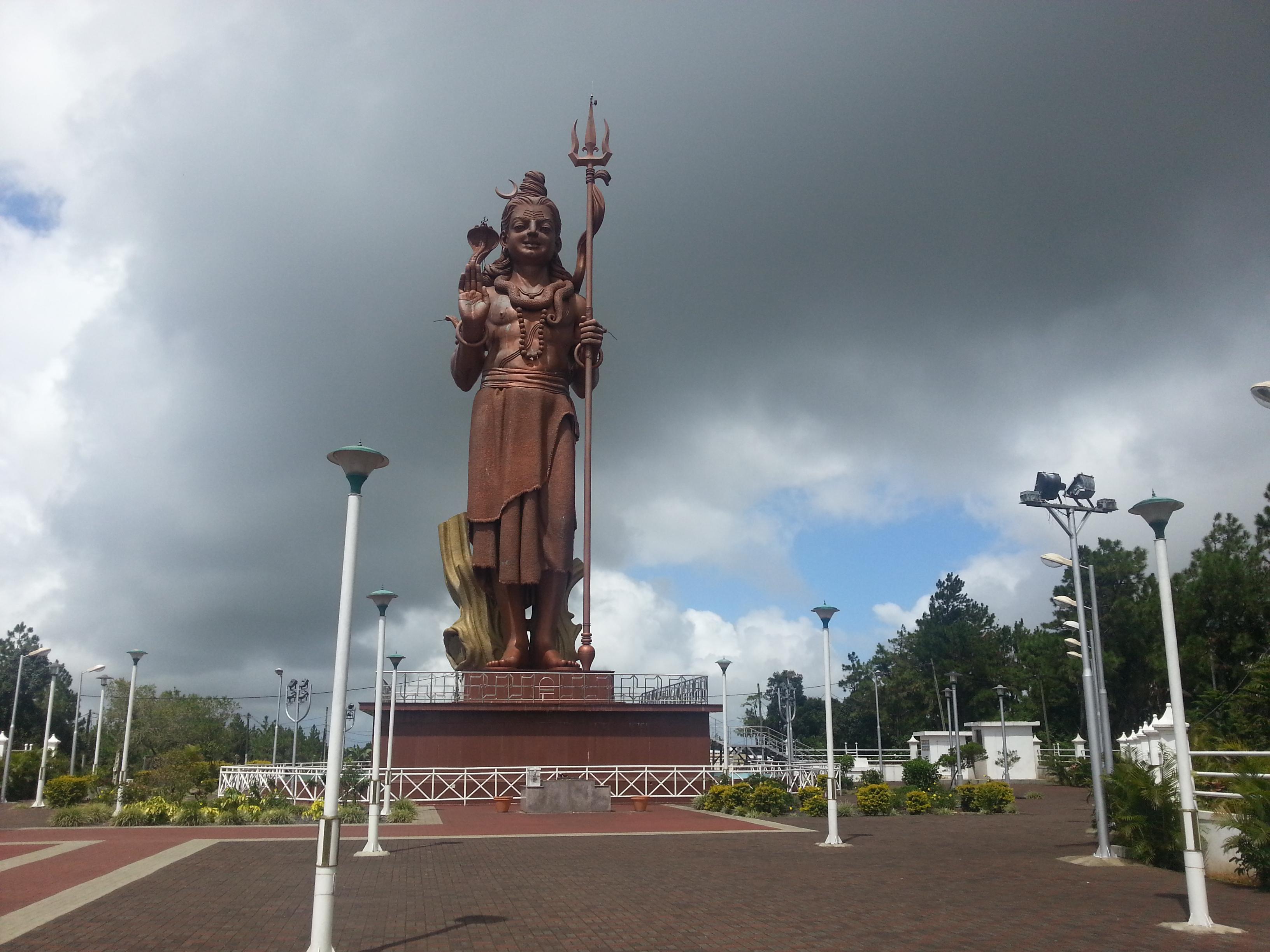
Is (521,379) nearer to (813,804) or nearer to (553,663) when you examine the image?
(553,663)

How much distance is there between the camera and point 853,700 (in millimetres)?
77750

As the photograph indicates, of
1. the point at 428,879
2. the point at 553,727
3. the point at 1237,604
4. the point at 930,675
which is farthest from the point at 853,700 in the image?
the point at 428,879

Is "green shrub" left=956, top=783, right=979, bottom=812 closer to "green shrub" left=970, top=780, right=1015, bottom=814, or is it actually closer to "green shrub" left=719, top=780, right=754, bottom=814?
"green shrub" left=970, top=780, right=1015, bottom=814

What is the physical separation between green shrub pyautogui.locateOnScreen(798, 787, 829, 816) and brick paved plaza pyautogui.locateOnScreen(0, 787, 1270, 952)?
3846mm

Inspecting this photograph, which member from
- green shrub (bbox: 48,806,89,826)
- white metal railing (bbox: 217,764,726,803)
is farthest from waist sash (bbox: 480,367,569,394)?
green shrub (bbox: 48,806,89,826)

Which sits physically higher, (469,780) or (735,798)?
(469,780)

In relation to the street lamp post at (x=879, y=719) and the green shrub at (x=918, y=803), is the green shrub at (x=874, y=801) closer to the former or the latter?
the green shrub at (x=918, y=803)

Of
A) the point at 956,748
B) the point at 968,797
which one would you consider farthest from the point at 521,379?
the point at 956,748

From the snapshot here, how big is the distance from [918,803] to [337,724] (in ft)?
55.1

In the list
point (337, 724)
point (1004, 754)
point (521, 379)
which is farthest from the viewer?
point (1004, 754)

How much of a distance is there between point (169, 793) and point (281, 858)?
7.89 meters

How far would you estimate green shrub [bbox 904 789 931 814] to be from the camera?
21391mm

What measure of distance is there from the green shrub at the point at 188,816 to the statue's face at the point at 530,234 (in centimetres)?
1391

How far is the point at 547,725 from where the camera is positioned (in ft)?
71.7
